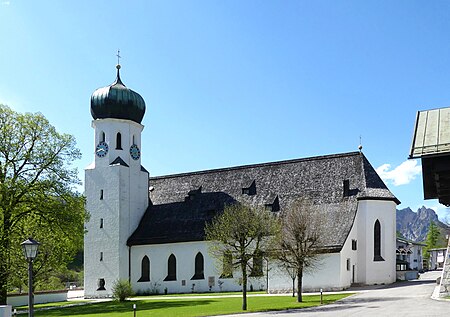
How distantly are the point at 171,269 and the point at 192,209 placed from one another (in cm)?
609

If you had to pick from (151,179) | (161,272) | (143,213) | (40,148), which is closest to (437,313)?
(40,148)

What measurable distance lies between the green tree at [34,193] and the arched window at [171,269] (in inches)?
570

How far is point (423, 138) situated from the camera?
28.1ft

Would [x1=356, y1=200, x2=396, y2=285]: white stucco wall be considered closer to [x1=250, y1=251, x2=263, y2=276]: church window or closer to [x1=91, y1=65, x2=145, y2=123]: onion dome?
[x1=250, y1=251, x2=263, y2=276]: church window

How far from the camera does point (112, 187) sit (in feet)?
197

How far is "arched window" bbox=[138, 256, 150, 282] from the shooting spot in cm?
5850

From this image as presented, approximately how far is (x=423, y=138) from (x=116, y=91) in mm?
53943

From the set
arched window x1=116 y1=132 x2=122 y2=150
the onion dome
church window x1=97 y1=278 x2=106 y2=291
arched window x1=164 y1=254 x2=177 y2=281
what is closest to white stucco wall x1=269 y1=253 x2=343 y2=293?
arched window x1=164 y1=254 x2=177 y2=281

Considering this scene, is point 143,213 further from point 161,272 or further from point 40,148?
point 40,148

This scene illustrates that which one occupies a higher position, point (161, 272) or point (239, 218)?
point (239, 218)

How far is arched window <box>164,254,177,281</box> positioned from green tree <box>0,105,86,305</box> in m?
14.5

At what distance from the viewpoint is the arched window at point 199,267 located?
5542cm

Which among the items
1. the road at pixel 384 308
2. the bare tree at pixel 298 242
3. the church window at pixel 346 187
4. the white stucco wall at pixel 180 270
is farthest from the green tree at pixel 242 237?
the white stucco wall at pixel 180 270

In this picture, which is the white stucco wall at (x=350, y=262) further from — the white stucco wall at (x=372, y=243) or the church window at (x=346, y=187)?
the church window at (x=346, y=187)
